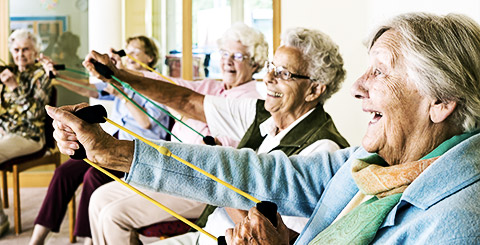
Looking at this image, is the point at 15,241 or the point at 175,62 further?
the point at 175,62

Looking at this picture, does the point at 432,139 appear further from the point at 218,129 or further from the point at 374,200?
the point at 218,129

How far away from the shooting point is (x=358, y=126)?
140 inches

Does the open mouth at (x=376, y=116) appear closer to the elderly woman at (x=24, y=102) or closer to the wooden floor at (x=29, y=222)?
the wooden floor at (x=29, y=222)

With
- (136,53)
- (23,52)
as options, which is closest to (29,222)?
(23,52)

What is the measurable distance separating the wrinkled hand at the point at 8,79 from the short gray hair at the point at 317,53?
2.62 m

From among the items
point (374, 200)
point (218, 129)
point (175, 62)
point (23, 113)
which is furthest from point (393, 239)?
point (175, 62)

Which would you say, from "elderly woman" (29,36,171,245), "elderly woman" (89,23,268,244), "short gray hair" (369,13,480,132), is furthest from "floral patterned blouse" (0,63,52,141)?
"short gray hair" (369,13,480,132)

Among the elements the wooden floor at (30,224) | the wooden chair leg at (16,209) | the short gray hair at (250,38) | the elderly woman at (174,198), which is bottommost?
the wooden floor at (30,224)

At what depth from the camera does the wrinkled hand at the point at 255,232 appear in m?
1.12

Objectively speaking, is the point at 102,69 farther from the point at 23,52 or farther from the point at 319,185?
the point at 23,52

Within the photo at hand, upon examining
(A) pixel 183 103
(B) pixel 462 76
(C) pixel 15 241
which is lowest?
(C) pixel 15 241

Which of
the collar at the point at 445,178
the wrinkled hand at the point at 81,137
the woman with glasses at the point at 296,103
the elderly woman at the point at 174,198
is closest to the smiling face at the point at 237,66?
the elderly woman at the point at 174,198

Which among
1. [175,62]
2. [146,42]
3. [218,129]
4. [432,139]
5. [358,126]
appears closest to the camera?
[432,139]

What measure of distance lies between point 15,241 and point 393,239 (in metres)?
3.13
